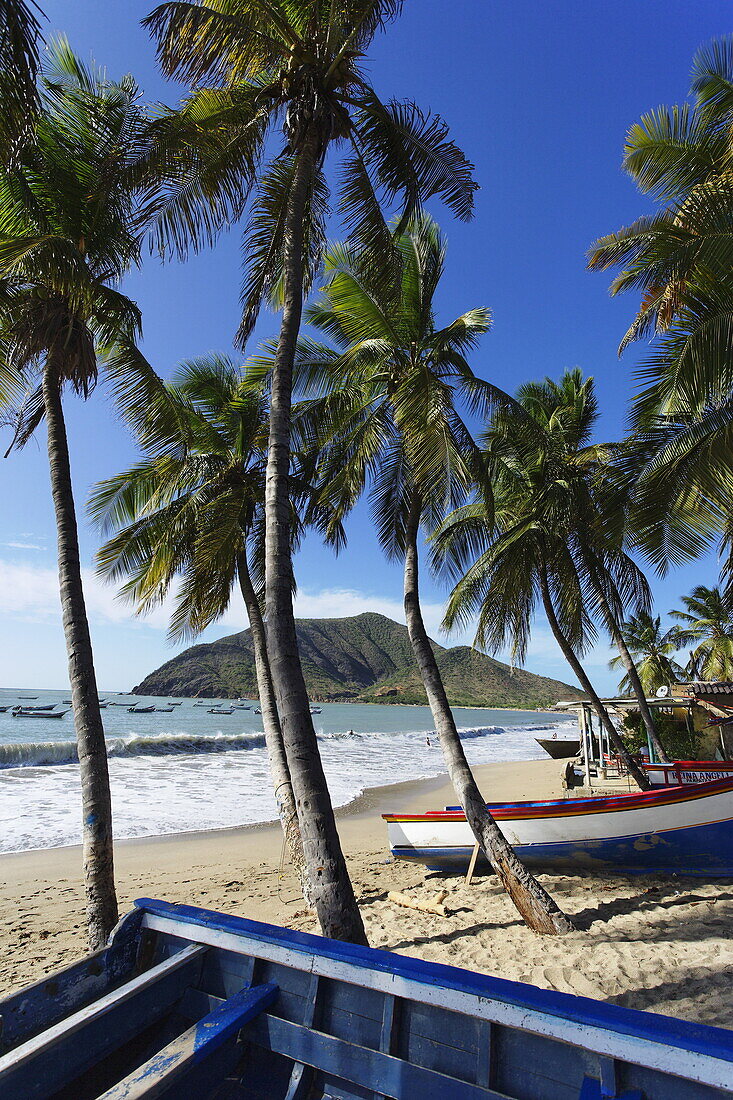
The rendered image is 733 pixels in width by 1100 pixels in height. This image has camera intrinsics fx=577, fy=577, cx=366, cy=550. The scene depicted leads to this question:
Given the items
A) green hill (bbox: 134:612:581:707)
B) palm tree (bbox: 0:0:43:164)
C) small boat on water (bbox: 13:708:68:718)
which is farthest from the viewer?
green hill (bbox: 134:612:581:707)

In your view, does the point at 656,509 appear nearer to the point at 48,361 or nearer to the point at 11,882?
the point at 48,361

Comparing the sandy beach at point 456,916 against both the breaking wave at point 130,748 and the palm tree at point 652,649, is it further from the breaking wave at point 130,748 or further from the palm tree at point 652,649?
the palm tree at point 652,649

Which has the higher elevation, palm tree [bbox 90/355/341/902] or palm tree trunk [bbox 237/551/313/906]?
palm tree [bbox 90/355/341/902]

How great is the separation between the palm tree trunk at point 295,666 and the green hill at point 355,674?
8692 centimetres

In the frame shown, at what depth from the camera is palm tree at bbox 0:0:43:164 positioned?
324cm

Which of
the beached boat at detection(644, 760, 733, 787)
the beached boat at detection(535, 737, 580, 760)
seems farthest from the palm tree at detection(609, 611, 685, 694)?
the beached boat at detection(644, 760, 733, 787)

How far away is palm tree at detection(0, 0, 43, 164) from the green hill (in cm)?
8909

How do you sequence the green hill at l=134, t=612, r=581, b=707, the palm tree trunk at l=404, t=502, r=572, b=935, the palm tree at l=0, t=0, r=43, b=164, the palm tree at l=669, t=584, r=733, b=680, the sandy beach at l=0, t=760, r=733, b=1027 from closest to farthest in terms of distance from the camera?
the palm tree at l=0, t=0, r=43, b=164, the sandy beach at l=0, t=760, r=733, b=1027, the palm tree trunk at l=404, t=502, r=572, b=935, the palm tree at l=669, t=584, r=733, b=680, the green hill at l=134, t=612, r=581, b=707

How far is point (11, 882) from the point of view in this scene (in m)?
8.91

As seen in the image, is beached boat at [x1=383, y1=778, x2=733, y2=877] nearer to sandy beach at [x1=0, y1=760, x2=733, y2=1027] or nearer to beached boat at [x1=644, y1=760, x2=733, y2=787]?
sandy beach at [x1=0, y1=760, x2=733, y2=1027]

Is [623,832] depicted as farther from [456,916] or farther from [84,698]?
[84,698]

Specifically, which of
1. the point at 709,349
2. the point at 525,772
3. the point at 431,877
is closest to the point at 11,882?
the point at 431,877

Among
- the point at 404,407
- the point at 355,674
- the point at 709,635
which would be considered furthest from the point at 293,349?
the point at 355,674

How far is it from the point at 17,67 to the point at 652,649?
145ft
